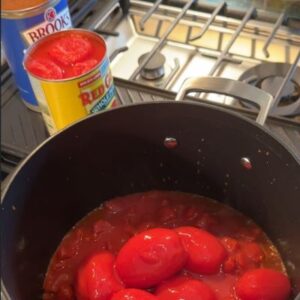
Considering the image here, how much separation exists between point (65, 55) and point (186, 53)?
0.98 feet

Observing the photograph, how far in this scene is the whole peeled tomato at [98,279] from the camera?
651 mm

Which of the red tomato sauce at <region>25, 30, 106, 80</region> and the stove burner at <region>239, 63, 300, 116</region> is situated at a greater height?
the red tomato sauce at <region>25, 30, 106, 80</region>

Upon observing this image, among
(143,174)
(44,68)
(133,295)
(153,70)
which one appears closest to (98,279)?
(133,295)

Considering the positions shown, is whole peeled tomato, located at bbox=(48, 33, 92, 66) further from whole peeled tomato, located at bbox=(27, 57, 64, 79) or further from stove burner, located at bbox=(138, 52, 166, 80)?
stove burner, located at bbox=(138, 52, 166, 80)

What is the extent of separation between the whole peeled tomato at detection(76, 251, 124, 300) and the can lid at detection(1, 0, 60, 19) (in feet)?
1.20

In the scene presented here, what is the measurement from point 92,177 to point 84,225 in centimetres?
8

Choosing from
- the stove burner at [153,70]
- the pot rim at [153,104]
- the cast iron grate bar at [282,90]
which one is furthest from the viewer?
the stove burner at [153,70]

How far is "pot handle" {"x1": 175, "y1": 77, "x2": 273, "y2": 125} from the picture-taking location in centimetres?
71

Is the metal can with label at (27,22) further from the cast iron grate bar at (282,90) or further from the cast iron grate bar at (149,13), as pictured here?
the cast iron grate bar at (282,90)

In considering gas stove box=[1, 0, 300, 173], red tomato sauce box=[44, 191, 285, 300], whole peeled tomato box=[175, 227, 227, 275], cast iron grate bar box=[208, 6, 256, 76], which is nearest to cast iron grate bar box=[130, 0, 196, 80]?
gas stove box=[1, 0, 300, 173]

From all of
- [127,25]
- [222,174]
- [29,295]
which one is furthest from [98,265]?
[127,25]

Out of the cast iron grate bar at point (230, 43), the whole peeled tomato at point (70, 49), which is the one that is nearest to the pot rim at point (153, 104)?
the whole peeled tomato at point (70, 49)

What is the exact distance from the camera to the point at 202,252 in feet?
2.22

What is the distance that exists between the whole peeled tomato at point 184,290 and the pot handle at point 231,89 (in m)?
0.23
